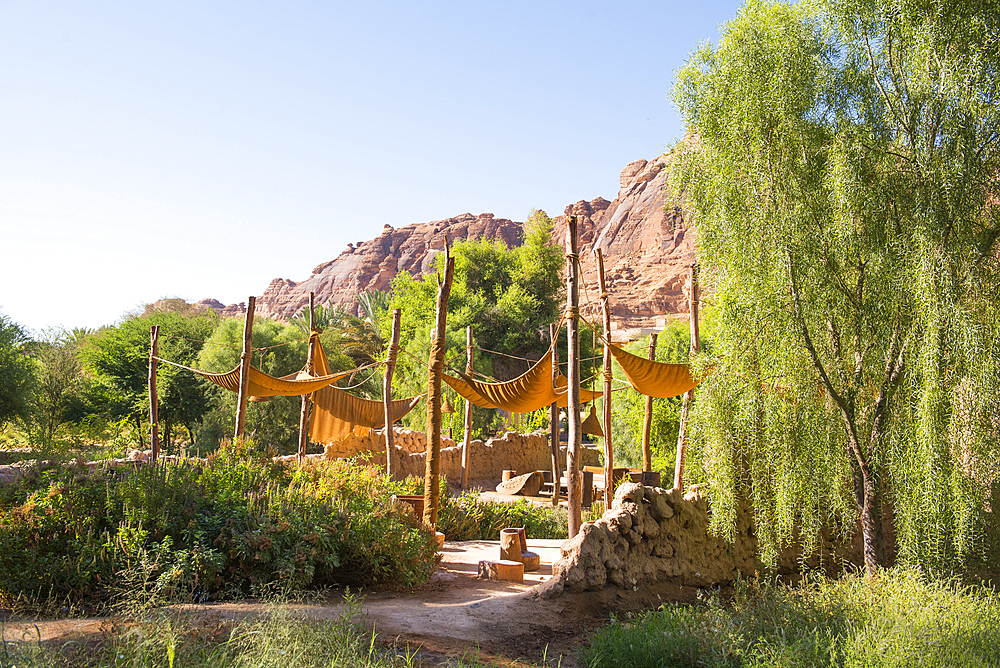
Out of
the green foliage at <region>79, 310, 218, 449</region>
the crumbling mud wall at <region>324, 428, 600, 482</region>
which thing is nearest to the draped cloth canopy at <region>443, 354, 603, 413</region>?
the crumbling mud wall at <region>324, 428, 600, 482</region>

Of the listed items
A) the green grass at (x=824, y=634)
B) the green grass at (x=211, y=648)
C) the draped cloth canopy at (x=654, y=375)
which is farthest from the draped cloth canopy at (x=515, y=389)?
the green grass at (x=211, y=648)

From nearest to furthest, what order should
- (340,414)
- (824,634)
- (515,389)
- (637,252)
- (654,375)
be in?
(824,634) → (654,375) → (515,389) → (340,414) → (637,252)

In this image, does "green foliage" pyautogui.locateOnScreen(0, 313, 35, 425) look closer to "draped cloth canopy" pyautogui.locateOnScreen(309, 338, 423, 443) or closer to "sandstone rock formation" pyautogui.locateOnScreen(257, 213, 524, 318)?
"draped cloth canopy" pyautogui.locateOnScreen(309, 338, 423, 443)

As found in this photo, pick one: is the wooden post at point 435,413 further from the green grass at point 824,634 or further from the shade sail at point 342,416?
the shade sail at point 342,416

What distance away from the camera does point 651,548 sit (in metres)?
6.11

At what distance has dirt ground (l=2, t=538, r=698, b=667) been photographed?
3.94 metres

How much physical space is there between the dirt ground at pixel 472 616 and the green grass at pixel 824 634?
0.38m

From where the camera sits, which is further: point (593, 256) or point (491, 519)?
point (593, 256)

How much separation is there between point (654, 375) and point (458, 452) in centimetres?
793

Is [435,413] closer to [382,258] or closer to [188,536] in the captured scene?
[188,536]

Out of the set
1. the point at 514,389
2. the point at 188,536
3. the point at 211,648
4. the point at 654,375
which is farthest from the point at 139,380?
the point at 211,648

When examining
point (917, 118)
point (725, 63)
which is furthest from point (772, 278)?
point (725, 63)

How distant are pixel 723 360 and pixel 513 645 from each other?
357 centimetres

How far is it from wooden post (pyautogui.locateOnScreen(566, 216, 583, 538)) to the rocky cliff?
39016mm
